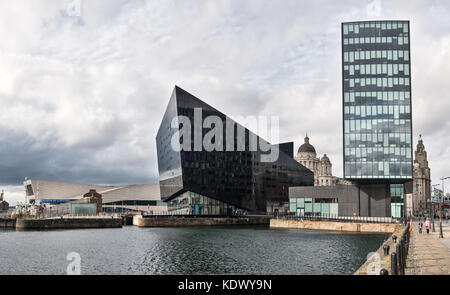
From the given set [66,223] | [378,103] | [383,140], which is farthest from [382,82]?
[66,223]

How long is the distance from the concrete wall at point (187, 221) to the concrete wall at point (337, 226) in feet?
40.6

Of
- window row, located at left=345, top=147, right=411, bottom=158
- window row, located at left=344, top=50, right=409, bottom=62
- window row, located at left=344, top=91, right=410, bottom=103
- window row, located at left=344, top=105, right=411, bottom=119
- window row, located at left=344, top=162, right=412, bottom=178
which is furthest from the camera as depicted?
window row, located at left=344, top=50, right=409, bottom=62

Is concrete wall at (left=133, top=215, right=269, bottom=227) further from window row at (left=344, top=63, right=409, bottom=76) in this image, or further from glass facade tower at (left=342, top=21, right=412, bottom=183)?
window row at (left=344, top=63, right=409, bottom=76)

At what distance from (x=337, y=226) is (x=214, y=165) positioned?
3619 centimetres

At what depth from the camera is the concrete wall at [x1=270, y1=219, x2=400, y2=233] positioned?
7493 cm

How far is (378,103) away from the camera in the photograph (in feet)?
282

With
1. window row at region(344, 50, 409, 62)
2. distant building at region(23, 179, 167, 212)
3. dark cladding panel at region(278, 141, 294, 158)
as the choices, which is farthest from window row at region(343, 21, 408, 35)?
distant building at region(23, 179, 167, 212)

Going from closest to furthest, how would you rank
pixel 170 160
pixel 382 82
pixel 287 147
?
pixel 382 82, pixel 170 160, pixel 287 147

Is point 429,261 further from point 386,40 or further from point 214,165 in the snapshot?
point 214,165

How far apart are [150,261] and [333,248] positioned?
19190 millimetres

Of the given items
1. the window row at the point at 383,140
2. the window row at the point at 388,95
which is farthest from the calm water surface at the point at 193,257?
the window row at the point at 388,95

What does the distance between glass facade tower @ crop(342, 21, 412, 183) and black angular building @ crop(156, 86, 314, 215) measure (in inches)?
1286

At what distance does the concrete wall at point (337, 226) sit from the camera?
7493cm
